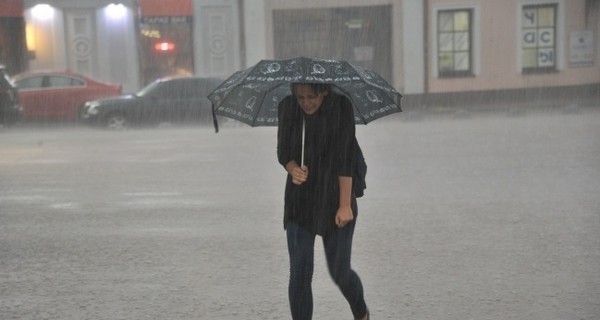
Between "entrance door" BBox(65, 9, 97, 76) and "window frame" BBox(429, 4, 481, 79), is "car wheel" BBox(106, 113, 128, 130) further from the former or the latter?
"window frame" BBox(429, 4, 481, 79)

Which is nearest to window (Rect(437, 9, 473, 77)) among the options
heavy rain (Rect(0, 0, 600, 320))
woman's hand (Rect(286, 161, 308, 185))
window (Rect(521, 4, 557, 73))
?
→ window (Rect(521, 4, 557, 73))

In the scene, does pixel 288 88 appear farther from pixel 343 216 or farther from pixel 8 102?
pixel 8 102

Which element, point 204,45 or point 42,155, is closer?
point 42,155

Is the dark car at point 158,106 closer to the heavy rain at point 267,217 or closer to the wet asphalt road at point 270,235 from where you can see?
the heavy rain at point 267,217

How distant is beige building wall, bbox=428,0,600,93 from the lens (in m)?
24.7

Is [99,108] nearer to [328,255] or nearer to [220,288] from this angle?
[220,288]

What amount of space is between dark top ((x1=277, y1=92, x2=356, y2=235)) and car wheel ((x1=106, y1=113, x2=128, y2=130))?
15.6 m

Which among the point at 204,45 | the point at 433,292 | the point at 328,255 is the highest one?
the point at 204,45

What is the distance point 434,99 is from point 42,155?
14525 mm

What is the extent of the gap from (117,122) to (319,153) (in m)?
15.8

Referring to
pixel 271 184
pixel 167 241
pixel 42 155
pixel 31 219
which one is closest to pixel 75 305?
pixel 167 241

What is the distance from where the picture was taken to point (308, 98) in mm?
3908

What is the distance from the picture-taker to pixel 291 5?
2489 cm

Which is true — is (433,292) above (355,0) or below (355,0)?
below
